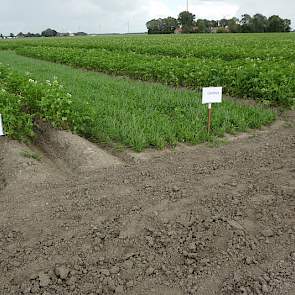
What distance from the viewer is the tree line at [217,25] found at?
7869cm

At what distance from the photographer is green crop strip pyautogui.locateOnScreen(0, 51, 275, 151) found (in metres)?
7.14

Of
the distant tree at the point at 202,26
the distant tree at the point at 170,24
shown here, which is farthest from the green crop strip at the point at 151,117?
the distant tree at the point at 170,24

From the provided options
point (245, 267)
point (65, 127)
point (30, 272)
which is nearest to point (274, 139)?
point (65, 127)

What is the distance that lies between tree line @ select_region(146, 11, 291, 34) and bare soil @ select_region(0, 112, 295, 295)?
257ft

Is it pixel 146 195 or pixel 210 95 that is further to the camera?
pixel 210 95

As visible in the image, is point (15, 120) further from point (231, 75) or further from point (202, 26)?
point (202, 26)

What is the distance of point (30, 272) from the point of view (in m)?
3.37

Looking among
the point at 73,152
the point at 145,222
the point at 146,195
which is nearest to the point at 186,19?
the point at 73,152

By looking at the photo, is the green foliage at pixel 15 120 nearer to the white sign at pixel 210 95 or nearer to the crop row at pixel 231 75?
the white sign at pixel 210 95

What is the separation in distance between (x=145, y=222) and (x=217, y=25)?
352 ft

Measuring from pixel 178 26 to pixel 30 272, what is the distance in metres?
100

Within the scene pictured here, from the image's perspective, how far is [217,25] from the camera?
104 m

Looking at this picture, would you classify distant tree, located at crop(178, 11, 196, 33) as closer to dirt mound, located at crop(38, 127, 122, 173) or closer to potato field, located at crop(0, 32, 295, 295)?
potato field, located at crop(0, 32, 295, 295)

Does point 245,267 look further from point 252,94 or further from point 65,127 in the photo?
point 252,94
